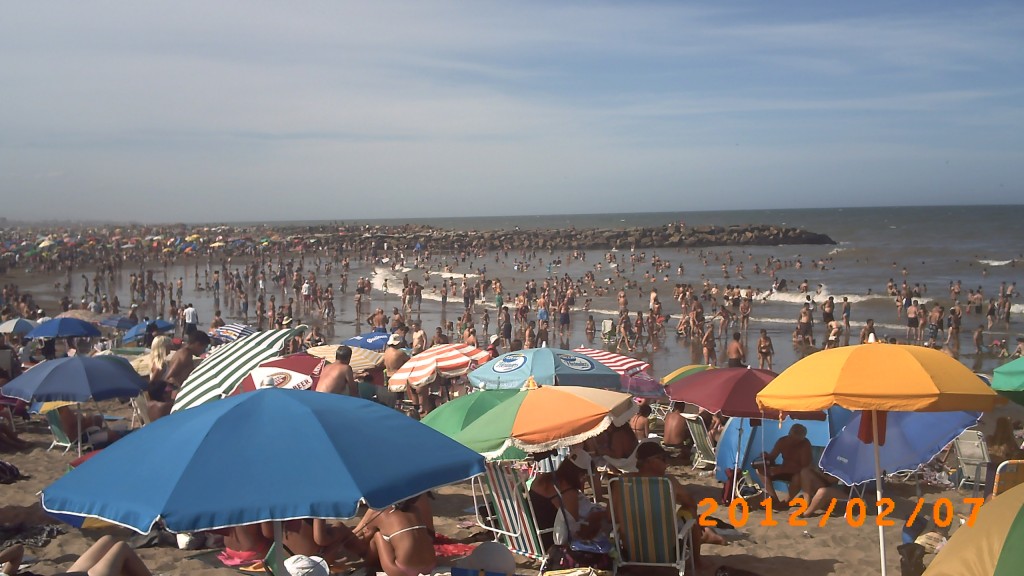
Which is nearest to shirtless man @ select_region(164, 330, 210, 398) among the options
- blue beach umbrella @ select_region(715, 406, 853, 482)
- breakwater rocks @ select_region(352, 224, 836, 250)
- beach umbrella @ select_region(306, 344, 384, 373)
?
beach umbrella @ select_region(306, 344, 384, 373)

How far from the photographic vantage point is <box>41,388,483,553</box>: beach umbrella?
3193 mm

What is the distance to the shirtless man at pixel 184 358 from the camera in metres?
9.70

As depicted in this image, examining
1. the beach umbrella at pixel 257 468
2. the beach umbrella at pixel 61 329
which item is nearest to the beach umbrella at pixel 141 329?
the beach umbrella at pixel 61 329

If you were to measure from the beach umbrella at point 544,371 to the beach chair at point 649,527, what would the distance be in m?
2.41

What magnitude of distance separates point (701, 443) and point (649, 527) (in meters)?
4.01

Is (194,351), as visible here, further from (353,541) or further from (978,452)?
(978,452)

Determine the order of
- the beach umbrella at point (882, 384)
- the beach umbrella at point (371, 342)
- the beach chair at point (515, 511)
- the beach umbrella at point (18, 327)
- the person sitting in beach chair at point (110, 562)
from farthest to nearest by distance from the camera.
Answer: the beach umbrella at point (18, 327)
the beach umbrella at point (371, 342)
the beach chair at point (515, 511)
the beach umbrella at point (882, 384)
the person sitting in beach chair at point (110, 562)

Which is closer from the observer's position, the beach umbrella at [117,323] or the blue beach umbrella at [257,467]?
the blue beach umbrella at [257,467]

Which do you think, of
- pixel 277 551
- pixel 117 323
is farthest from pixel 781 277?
pixel 277 551

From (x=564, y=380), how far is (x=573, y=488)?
7.55 feet

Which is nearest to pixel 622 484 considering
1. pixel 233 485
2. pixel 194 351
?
pixel 233 485

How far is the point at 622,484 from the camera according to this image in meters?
5.84

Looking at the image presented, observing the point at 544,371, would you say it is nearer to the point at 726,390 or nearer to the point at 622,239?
the point at 726,390

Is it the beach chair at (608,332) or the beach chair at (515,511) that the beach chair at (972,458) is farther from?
the beach chair at (608,332)
